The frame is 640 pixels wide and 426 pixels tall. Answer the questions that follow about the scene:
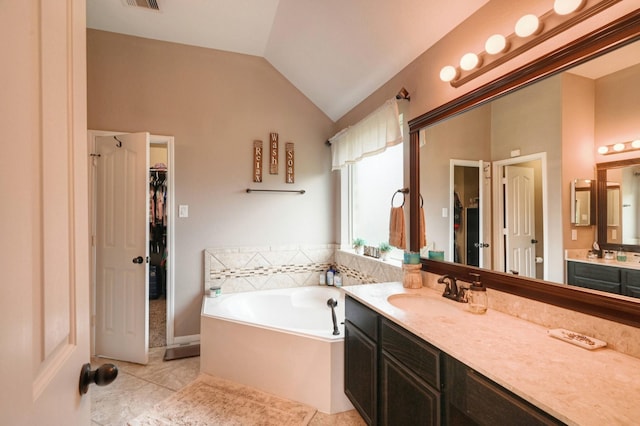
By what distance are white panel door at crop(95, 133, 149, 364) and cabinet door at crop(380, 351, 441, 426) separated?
227 centimetres

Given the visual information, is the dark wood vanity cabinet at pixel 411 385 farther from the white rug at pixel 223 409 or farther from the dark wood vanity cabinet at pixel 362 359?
the white rug at pixel 223 409

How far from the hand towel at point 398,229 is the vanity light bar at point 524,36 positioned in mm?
963

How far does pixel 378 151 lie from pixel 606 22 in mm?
1565

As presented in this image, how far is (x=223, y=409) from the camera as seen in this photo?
6.93ft

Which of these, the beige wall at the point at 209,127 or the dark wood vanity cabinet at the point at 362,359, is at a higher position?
the beige wall at the point at 209,127

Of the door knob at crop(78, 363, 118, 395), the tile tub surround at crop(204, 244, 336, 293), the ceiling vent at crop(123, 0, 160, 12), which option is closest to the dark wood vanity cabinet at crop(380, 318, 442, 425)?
the door knob at crop(78, 363, 118, 395)

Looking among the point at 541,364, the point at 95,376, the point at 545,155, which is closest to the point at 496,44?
the point at 545,155

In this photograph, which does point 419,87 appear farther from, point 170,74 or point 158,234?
point 158,234

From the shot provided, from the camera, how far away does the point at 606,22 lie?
1.13 m

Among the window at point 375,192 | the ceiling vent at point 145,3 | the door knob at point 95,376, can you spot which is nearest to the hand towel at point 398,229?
the window at point 375,192

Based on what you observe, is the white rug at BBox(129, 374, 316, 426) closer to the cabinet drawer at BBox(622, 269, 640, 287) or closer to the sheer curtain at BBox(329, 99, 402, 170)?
the cabinet drawer at BBox(622, 269, 640, 287)

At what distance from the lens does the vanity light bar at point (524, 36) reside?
46.6 inches

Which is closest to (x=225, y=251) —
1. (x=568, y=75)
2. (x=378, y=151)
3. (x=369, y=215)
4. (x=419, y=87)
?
(x=369, y=215)

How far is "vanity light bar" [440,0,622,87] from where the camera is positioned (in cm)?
118
